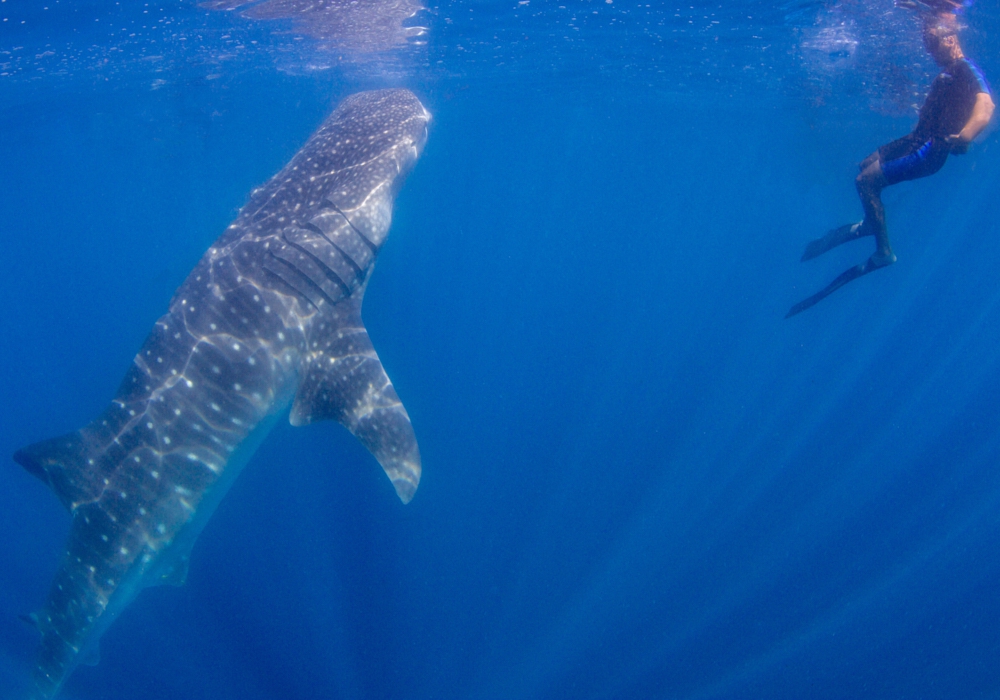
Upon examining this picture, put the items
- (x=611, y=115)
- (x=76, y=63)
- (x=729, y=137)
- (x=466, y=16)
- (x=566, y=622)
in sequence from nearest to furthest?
1. (x=566, y=622)
2. (x=466, y=16)
3. (x=76, y=63)
4. (x=611, y=115)
5. (x=729, y=137)

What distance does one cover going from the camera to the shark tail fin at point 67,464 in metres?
5.18

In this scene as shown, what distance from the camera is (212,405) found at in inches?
208

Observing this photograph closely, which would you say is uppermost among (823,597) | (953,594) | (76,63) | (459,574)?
(76,63)

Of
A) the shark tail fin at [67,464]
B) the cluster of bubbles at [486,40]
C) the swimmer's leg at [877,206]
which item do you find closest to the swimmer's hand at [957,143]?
the swimmer's leg at [877,206]

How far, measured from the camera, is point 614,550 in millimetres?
11328

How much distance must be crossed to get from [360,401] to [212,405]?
145cm

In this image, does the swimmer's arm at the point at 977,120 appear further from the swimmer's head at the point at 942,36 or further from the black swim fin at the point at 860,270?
the swimmer's head at the point at 942,36

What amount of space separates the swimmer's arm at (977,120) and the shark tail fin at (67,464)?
10574 millimetres

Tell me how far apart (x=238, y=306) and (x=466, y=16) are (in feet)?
34.6

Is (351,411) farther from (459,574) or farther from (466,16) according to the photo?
(466,16)

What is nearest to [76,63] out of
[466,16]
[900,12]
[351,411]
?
[466,16]

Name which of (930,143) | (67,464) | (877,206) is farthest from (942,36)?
(67,464)

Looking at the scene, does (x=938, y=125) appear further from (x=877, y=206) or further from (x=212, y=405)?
(x=212, y=405)

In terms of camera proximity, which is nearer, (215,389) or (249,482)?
(215,389)
